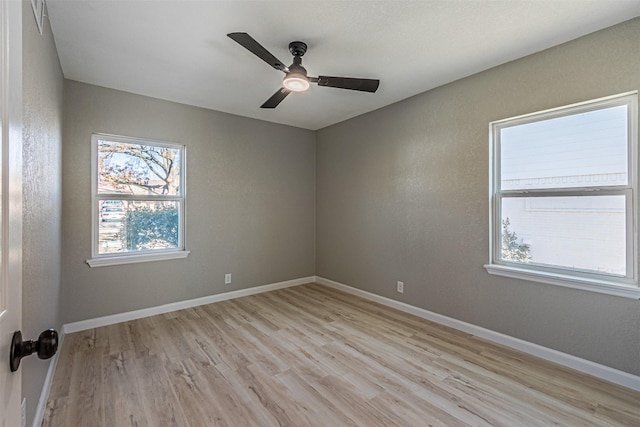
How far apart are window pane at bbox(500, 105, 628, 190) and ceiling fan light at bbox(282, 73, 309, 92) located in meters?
1.97

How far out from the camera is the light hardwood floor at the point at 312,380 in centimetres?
187

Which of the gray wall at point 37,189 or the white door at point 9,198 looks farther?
the gray wall at point 37,189

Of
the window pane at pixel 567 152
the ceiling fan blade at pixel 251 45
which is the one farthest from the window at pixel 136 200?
the window pane at pixel 567 152

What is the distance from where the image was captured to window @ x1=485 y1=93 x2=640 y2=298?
2.18m

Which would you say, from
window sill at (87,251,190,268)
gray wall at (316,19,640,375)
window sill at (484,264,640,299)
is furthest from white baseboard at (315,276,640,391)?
window sill at (87,251,190,268)

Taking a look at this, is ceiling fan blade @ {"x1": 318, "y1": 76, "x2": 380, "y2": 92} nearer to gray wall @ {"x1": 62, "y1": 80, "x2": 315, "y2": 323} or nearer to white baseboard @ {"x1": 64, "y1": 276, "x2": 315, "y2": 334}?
gray wall @ {"x1": 62, "y1": 80, "x2": 315, "y2": 323}

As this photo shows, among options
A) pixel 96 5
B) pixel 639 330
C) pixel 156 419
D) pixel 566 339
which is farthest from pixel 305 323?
pixel 96 5

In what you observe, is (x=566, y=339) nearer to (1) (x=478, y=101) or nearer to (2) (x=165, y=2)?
(1) (x=478, y=101)

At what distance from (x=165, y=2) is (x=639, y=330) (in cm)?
398

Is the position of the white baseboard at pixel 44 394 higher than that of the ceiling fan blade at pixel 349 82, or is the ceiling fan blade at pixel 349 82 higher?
the ceiling fan blade at pixel 349 82

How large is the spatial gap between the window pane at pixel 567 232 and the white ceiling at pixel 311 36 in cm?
132

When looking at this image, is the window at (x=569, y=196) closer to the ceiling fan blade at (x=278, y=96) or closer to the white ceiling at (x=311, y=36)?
the white ceiling at (x=311, y=36)

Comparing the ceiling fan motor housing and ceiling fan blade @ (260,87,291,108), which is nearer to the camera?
the ceiling fan motor housing

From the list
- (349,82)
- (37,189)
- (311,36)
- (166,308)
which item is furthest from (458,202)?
(166,308)
